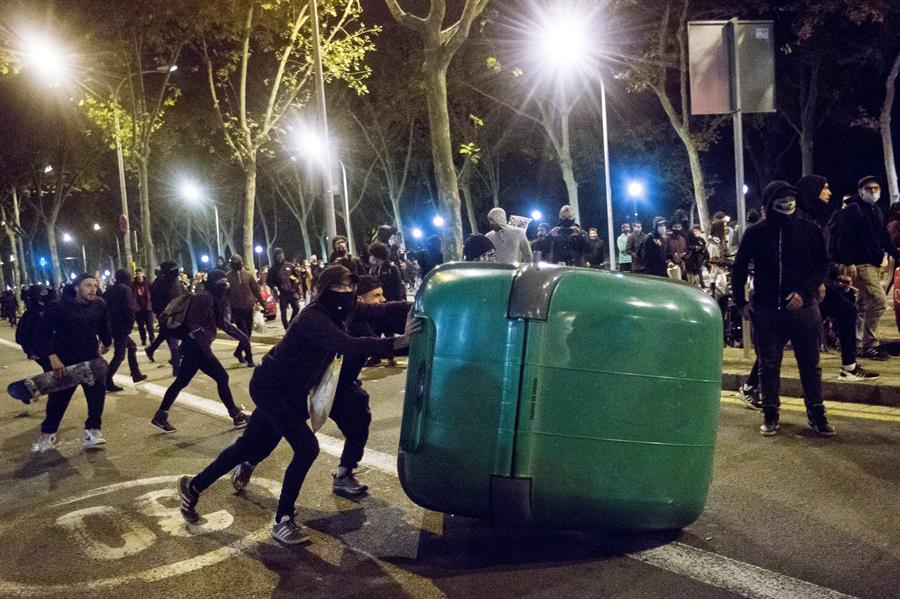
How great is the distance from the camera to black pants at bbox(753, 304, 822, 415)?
593cm

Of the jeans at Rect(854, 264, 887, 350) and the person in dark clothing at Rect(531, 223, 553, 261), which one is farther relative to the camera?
the person in dark clothing at Rect(531, 223, 553, 261)

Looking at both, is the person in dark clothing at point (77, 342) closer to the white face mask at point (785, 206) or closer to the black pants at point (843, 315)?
the white face mask at point (785, 206)

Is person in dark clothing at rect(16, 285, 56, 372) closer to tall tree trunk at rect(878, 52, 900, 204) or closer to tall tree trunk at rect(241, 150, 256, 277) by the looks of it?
tall tree trunk at rect(241, 150, 256, 277)

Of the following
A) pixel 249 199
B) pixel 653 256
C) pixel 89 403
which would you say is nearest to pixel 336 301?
pixel 89 403

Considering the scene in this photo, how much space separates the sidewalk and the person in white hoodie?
268 cm

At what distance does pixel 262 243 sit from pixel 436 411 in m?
70.9

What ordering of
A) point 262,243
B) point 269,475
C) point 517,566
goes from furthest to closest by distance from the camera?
point 262,243 < point 269,475 < point 517,566

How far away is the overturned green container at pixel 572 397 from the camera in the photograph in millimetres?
3764

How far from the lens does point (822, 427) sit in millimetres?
5938

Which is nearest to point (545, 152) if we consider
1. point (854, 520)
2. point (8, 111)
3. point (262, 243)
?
point (8, 111)

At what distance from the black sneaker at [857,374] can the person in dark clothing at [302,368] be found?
4693 mm

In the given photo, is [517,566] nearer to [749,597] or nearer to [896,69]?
[749,597]

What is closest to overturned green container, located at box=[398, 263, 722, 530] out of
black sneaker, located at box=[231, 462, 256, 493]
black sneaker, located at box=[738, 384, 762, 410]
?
black sneaker, located at box=[231, 462, 256, 493]

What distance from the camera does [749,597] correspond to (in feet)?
11.4
